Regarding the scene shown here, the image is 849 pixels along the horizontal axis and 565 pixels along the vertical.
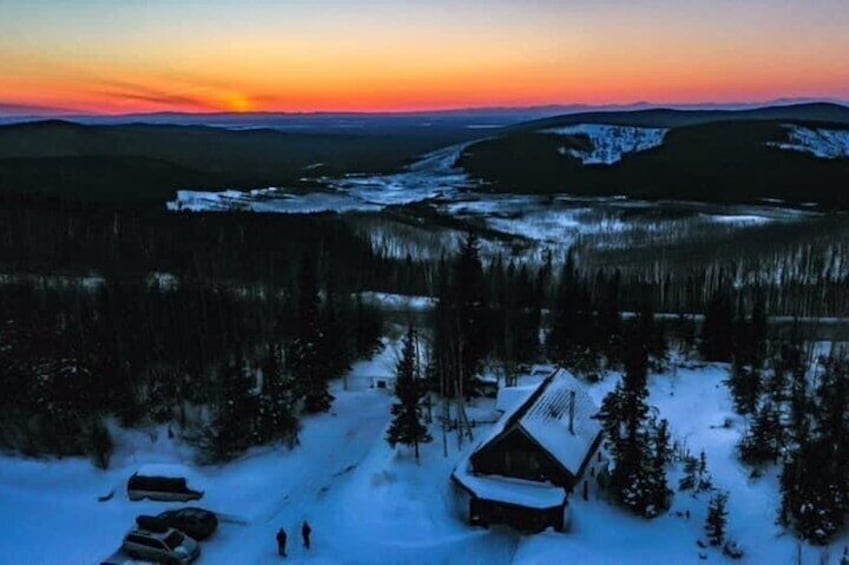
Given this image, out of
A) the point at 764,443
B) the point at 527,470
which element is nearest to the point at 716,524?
the point at 527,470

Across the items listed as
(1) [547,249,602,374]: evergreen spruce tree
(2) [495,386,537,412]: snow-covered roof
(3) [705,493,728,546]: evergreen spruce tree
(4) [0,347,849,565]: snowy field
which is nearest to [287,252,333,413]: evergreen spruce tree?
(4) [0,347,849,565]: snowy field

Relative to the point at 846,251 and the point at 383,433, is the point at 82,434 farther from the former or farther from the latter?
the point at 846,251

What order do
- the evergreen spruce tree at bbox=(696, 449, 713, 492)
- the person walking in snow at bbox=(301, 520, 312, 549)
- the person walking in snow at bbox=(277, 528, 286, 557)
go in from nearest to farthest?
1. the person walking in snow at bbox=(277, 528, 286, 557)
2. the person walking in snow at bbox=(301, 520, 312, 549)
3. the evergreen spruce tree at bbox=(696, 449, 713, 492)

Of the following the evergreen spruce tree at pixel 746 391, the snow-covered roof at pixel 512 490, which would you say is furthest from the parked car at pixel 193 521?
the evergreen spruce tree at pixel 746 391

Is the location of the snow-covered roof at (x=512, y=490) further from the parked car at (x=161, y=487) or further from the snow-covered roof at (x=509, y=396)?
the parked car at (x=161, y=487)

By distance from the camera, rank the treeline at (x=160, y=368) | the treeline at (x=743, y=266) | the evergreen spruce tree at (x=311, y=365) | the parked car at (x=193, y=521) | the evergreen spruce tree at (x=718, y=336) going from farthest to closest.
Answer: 1. the treeline at (x=743, y=266)
2. the evergreen spruce tree at (x=718, y=336)
3. the evergreen spruce tree at (x=311, y=365)
4. the treeline at (x=160, y=368)
5. the parked car at (x=193, y=521)

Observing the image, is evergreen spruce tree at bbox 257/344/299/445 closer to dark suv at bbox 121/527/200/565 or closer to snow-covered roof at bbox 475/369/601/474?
dark suv at bbox 121/527/200/565
